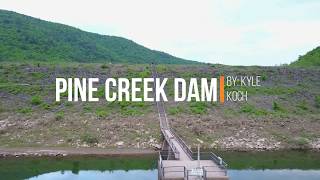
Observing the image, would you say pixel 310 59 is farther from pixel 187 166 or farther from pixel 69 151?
pixel 187 166

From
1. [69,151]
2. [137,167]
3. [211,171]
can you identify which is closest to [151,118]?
[69,151]

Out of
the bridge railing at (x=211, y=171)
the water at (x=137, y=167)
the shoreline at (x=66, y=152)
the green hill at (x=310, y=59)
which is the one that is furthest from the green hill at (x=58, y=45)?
the bridge railing at (x=211, y=171)

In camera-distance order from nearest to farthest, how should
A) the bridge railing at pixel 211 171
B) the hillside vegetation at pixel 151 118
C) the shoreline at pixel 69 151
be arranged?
the bridge railing at pixel 211 171, the shoreline at pixel 69 151, the hillside vegetation at pixel 151 118

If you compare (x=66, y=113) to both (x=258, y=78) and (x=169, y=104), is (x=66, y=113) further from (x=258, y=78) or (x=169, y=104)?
(x=258, y=78)

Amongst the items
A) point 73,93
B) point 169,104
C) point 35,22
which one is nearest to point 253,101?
point 169,104

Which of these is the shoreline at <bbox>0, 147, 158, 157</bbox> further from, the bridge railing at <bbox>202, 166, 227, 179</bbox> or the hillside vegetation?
the bridge railing at <bbox>202, 166, 227, 179</bbox>

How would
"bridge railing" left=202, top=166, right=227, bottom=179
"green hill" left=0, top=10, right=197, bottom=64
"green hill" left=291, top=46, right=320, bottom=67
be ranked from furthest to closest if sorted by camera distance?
"green hill" left=0, top=10, right=197, bottom=64
"green hill" left=291, top=46, right=320, bottom=67
"bridge railing" left=202, top=166, right=227, bottom=179

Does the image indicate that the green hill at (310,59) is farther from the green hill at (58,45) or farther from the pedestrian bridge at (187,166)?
the pedestrian bridge at (187,166)

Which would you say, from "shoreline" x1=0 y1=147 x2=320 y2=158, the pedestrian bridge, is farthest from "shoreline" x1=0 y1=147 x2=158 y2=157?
the pedestrian bridge
